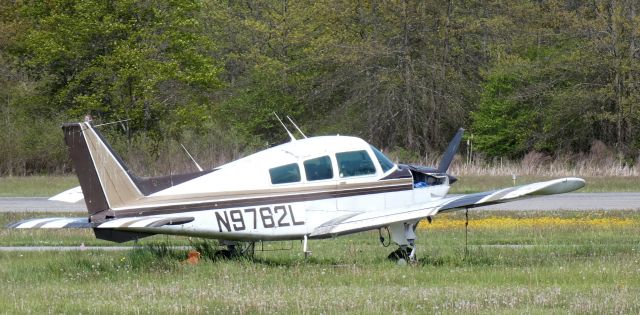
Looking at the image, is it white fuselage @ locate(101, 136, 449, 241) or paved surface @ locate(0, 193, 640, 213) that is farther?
paved surface @ locate(0, 193, 640, 213)

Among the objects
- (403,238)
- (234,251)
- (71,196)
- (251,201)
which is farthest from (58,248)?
(403,238)

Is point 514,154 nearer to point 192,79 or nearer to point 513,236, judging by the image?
point 192,79

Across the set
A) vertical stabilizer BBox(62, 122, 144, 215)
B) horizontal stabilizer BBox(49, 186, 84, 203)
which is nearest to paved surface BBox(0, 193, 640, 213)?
horizontal stabilizer BBox(49, 186, 84, 203)

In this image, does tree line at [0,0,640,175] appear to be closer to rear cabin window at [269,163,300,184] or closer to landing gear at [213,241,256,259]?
landing gear at [213,241,256,259]

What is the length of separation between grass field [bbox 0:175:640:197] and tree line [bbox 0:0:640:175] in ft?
16.2

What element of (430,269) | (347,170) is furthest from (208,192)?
(430,269)

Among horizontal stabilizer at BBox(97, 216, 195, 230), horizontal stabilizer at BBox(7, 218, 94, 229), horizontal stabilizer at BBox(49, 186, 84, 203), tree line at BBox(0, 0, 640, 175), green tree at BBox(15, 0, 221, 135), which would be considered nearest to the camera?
horizontal stabilizer at BBox(97, 216, 195, 230)

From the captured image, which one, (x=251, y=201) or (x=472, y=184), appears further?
(x=472, y=184)

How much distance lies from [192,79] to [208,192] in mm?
33895

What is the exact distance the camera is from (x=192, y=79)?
4862cm

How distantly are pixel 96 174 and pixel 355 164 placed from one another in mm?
3964

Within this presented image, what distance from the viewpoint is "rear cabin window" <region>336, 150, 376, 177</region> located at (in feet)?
52.9

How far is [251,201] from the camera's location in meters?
15.4

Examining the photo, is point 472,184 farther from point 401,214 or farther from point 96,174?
point 96,174
